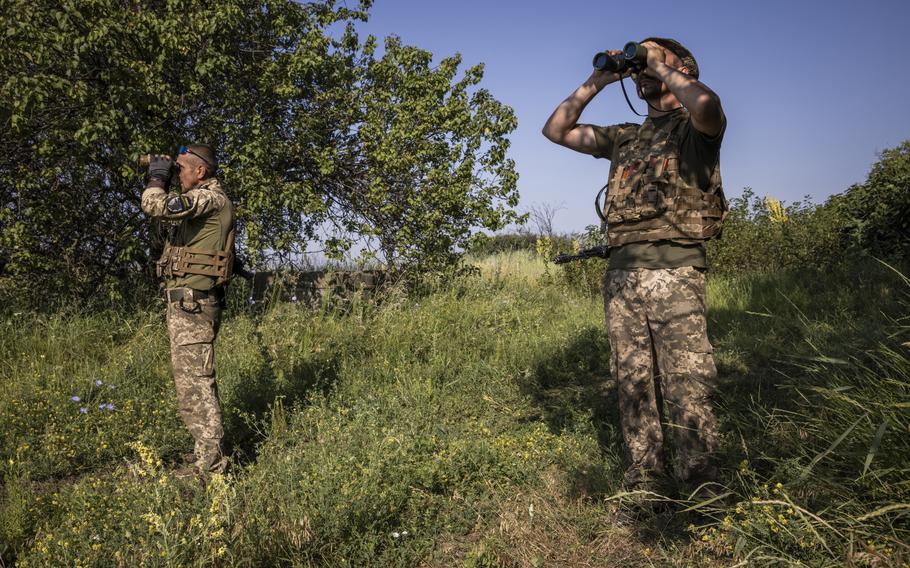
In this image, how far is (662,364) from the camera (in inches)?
116

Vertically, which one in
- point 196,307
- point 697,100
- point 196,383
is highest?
point 697,100

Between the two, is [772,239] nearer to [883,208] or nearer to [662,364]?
[883,208]

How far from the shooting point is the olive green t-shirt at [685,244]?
2.80 metres

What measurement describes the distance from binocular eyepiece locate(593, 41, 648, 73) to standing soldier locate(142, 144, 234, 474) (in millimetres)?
2561

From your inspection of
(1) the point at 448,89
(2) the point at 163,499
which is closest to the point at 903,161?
(1) the point at 448,89

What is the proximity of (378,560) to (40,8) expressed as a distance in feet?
20.2

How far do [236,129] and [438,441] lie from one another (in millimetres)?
4539

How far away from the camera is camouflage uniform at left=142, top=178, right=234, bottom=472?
3828 millimetres

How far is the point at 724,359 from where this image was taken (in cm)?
543

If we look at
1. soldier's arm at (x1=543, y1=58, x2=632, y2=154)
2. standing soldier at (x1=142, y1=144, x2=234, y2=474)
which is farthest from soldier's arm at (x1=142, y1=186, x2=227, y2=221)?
soldier's arm at (x1=543, y1=58, x2=632, y2=154)

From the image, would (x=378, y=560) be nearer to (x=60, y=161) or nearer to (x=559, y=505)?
(x=559, y=505)

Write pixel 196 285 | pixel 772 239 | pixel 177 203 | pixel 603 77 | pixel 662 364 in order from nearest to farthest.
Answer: pixel 662 364 → pixel 603 77 → pixel 177 203 → pixel 196 285 → pixel 772 239

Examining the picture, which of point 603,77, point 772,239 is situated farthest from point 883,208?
point 603,77

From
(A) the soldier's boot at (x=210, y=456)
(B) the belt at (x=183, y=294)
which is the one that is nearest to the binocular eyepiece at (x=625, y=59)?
(B) the belt at (x=183, y=294)
